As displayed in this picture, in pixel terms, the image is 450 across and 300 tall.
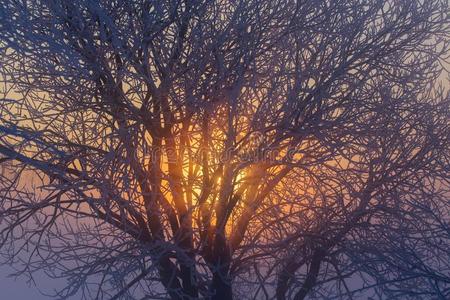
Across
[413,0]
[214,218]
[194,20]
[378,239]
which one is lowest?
[378,239]

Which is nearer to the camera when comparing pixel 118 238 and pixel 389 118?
pixel 389 118

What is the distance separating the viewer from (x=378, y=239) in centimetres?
716

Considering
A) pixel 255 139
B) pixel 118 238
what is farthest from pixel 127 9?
pixel 118 238

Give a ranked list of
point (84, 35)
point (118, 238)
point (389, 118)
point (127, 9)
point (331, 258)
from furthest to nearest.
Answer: point (331, 258) < point (118, 238) < point (389, 118) < point (127, 9) < point (84, 35)

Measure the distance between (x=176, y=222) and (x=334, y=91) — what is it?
8.10 ft

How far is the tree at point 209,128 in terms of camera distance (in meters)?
5.33

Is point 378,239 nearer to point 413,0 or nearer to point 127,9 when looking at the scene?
point 413,0

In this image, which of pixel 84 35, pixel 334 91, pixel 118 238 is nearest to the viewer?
pixel 84 35

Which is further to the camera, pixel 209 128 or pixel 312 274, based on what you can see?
pixel 312 274

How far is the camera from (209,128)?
606 centimetres

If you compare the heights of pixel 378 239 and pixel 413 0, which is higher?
pixel 413 0

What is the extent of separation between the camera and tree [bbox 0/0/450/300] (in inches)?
210

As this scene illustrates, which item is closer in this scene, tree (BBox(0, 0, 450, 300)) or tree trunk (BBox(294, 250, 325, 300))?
tree (BBox(0, 0, 450, 300))

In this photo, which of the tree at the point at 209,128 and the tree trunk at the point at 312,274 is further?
the tree trunk at the point at 312,274
